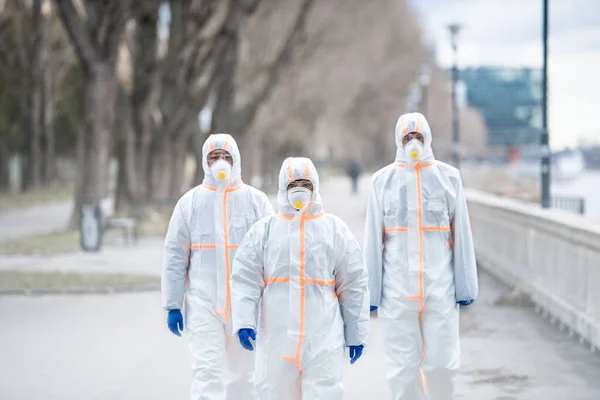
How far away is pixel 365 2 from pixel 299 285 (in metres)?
33.7

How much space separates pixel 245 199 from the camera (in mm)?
7406

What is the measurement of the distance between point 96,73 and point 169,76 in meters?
5.65

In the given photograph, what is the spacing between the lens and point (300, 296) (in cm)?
582

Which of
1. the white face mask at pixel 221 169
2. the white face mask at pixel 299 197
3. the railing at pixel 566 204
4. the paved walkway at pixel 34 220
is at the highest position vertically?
the white face mask at pixel 221 169

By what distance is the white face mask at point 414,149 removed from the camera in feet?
23.5

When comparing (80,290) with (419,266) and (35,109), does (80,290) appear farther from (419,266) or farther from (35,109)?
(35,109)

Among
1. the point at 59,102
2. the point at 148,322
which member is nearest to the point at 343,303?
the point at 148,322

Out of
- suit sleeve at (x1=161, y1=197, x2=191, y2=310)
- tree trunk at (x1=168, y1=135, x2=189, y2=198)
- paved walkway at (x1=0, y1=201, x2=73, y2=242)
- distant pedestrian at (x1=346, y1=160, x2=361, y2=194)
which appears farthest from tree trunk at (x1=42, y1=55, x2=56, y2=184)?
suit sleeve at (x1=161, y1=197, x2=191, y2=310)

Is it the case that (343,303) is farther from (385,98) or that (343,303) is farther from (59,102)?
(385,98)

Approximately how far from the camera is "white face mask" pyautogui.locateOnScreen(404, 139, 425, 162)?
7164mm

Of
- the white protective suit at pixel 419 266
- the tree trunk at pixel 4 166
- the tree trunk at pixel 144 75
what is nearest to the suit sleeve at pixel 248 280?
the white protective suit at pixel 419 266

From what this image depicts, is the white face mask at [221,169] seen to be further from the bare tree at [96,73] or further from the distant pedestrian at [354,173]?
the distant pedestrian at [354,173]

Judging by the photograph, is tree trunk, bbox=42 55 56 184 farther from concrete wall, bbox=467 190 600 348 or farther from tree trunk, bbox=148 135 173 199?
concrete wall, bbox=467 190 600 348

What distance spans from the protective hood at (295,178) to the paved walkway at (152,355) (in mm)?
3068
